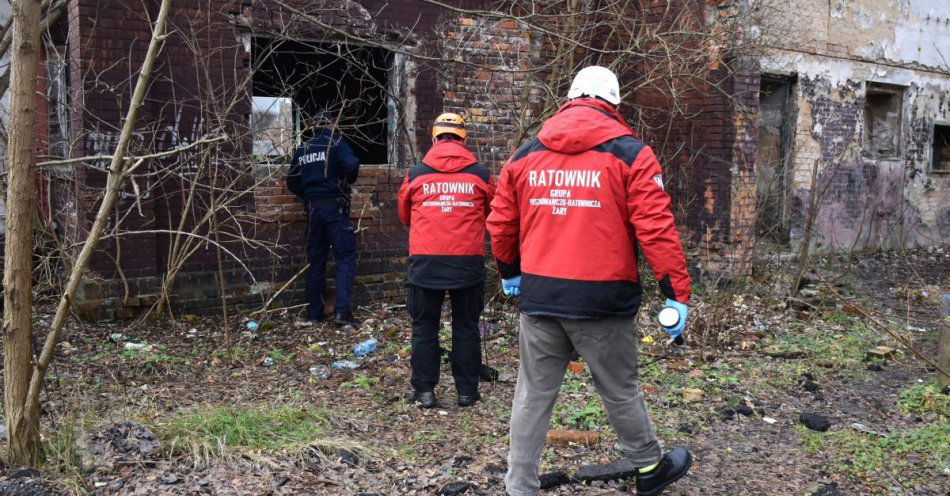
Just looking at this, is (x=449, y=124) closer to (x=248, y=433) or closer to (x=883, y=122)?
(x=248, y=433)

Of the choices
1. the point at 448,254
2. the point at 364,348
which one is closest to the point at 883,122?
the point at 364,348

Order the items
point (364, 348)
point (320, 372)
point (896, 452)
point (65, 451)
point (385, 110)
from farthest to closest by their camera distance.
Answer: point (385, 110)
point (364, 348)
point (320, 372)
point (896, 452)
point (65, 451)

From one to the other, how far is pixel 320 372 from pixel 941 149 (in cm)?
1173

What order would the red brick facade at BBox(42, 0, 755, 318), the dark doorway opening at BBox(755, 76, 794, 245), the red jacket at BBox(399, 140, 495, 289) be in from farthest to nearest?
the dark doorway opening at BBox(755, 76, 794, 245) → the red brick facade at BBox(42, 0, 755, 318) → the red jacket at BBox(399, 140, 495, 289)

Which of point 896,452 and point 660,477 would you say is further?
point 896,452

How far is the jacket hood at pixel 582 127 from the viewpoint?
332cm

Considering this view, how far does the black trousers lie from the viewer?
5004mm

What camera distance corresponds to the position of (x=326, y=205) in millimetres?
6977

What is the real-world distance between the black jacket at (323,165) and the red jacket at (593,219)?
371 centimetres

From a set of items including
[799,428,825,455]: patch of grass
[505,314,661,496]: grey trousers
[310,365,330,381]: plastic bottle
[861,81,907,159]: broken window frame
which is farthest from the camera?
[861,81,907,159]: broken window frame

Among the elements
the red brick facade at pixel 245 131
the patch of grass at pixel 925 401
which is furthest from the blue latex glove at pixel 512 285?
the patch of grass at pixel 925 401

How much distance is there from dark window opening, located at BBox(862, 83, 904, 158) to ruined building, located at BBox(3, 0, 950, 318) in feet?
2.40

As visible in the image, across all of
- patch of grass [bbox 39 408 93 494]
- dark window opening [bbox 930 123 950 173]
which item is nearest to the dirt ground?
patch of grass [bbox 39 408 93 494]

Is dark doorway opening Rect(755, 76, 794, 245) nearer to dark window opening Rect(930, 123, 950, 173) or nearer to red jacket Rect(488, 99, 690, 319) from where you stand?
dark window opening Rect(930, 123, 950, 173)
